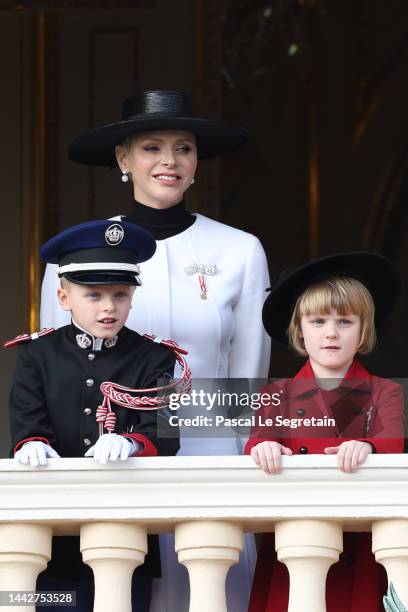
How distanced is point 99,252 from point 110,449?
0.58 m

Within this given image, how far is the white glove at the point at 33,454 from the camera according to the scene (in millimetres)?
4078

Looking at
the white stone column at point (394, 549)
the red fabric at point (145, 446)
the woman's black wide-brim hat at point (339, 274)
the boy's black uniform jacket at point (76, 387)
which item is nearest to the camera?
the white stone column at point (394, 549)

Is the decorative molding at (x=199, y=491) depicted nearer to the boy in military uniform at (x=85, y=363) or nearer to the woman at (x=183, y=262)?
the boy in military uniform at (x=85, y=363)

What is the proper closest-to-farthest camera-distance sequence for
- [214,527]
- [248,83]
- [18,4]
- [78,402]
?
1. [214,527]
2. [78,402]
3. [18,4]
4. [248,83]

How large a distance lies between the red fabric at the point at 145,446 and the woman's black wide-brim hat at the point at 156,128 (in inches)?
35.6

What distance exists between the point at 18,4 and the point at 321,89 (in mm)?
1498

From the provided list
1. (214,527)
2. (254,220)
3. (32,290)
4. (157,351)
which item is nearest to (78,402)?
(157,351)

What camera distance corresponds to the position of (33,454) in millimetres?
4090

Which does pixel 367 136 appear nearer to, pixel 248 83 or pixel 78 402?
pixel 248 83

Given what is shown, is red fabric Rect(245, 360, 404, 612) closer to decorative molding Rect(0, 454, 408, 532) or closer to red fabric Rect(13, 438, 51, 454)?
decorative molding Rect(0, 454, 408, 532)

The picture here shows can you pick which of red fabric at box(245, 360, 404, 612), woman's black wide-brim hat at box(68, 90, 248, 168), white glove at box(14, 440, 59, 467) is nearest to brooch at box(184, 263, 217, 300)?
woman's black wide-brim hat at box(68, 90, 248, 168)

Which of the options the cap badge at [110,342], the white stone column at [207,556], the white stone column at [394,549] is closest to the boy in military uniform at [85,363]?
the cap badge at [110,342]

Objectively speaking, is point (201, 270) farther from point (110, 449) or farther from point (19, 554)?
point (19, 554)

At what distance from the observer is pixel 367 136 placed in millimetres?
8469
